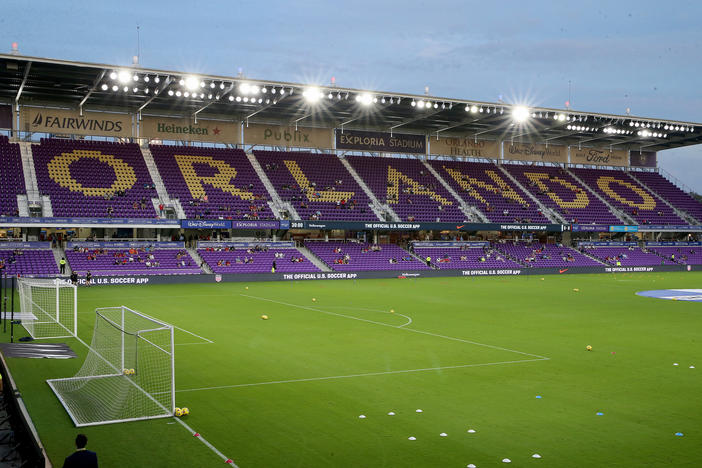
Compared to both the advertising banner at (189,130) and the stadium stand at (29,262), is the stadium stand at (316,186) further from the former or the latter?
the stadium stand at (29,262)

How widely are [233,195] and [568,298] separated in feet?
102

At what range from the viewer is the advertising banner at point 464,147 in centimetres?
7175

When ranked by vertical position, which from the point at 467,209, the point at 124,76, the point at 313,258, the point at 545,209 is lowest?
the point at 313,258

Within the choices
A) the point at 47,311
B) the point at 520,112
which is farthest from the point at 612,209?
the point at 47,311

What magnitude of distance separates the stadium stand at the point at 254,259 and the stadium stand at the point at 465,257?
40.3 feet

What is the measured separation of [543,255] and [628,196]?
62.3ft

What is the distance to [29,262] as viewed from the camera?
44125 millimetres

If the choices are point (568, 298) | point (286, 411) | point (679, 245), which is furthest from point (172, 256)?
point (679, 245)

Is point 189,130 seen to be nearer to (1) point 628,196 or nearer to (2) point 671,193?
(1) point 628,196

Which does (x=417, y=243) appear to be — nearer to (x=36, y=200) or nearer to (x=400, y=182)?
(x=400, y=182)

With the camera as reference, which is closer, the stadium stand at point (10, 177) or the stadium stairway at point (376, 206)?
the stadium stand at point (10, 177)

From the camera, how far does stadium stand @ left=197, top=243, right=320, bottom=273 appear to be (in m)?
50.3

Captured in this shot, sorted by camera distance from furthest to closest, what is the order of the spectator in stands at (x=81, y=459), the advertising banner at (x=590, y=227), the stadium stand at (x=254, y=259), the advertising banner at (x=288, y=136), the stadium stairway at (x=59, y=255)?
the advertising banner at (x=590, y=227) → the advertising banner at (x=288, y=136) → the stadium stand at (x=254, y=259) → the stadium stairway at (x=59, y=255) → the spectator in stands at (x=81, y=459)

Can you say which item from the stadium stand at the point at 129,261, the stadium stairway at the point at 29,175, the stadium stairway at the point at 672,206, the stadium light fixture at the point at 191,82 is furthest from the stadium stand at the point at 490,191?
the stadium stairway at the point at 29,175
